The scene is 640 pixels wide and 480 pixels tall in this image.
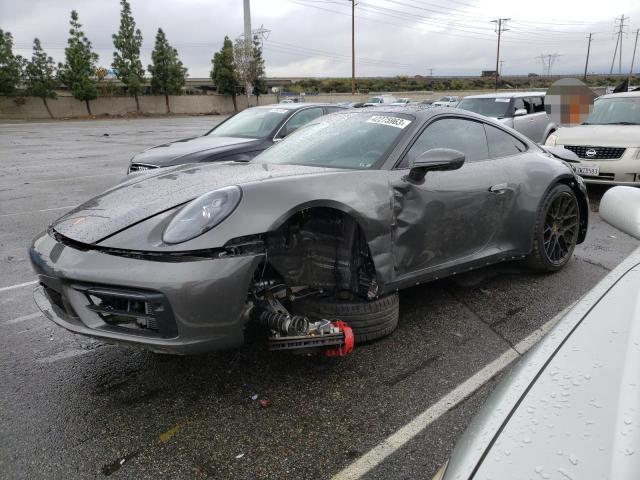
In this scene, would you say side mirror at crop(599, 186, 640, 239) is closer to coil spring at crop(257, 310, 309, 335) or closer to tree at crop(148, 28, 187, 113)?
coil spring at crop(257, 310, 309, 335)

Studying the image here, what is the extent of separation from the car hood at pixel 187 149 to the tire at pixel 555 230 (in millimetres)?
4231

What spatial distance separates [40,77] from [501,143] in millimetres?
49777

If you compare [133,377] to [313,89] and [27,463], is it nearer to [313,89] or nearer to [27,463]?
[27,463]

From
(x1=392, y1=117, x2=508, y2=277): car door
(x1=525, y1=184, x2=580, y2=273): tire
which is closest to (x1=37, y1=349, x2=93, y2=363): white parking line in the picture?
(x1=392, y1=117, x2=508, y2=277): car door

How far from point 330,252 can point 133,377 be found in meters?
1.34

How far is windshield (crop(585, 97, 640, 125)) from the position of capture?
8484 millimetres

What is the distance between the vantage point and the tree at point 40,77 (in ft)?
145

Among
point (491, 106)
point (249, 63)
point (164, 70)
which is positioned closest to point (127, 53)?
point (164, 70)

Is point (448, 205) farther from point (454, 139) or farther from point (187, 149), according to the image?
point (187, 149)

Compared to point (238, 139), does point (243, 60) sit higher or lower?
higher

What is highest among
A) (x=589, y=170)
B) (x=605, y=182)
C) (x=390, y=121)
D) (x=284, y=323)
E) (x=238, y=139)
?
(x=390, y=121)

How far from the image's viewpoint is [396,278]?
3127 mm

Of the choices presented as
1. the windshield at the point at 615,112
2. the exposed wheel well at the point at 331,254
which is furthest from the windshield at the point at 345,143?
the windshield at the point at 615,112

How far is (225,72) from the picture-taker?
57.4m
